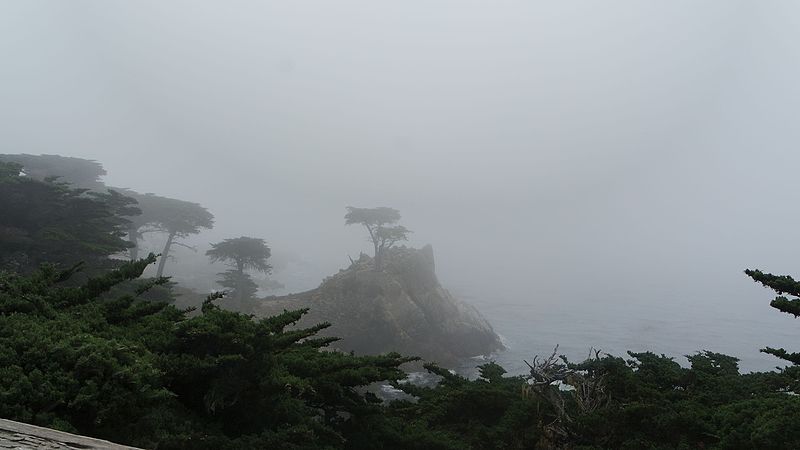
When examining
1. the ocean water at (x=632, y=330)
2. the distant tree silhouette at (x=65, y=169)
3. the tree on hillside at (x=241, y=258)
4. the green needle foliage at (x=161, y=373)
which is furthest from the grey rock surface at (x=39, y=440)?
the distant tree silhouette at (x=65, y=169)

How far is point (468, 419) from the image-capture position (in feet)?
30.5

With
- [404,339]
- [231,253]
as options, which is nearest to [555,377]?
[404,339]

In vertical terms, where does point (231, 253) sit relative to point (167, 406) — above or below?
above

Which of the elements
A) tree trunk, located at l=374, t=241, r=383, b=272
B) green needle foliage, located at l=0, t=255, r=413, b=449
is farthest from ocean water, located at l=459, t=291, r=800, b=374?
green needle foliage, located at l=0, t=255, r=413, b=449

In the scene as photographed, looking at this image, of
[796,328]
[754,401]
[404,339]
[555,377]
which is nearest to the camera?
[754,401]

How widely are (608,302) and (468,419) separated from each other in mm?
83277

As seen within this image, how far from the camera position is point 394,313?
3297cm

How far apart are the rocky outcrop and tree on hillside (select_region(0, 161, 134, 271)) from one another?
1606cm

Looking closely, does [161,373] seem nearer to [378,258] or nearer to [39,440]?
[39,440]

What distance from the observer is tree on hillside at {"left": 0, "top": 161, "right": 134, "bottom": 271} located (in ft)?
44.6

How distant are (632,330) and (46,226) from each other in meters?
63.7

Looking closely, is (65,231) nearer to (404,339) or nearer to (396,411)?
(396,411)

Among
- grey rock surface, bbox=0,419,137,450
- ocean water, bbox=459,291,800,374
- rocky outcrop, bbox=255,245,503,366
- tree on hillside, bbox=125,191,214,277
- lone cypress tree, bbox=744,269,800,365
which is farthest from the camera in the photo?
ocean water, bbox=459,291,800,374

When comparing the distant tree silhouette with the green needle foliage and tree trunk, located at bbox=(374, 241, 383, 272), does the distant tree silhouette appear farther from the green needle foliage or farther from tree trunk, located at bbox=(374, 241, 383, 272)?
the green needle foliage
